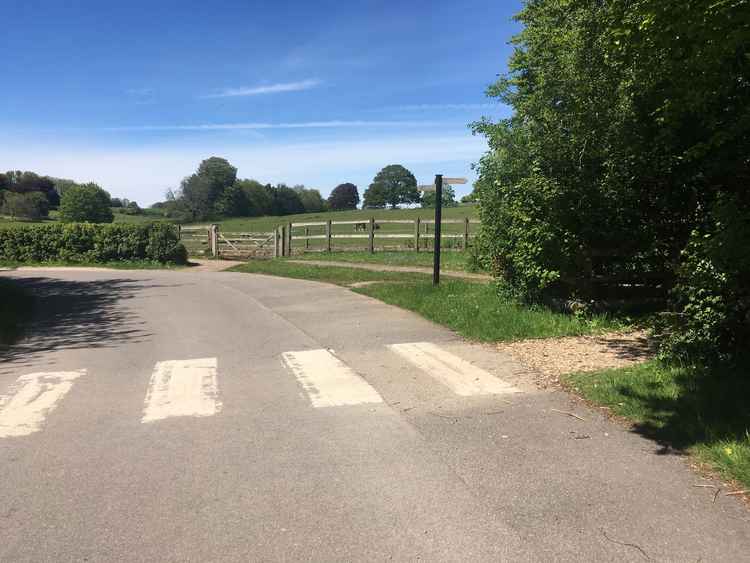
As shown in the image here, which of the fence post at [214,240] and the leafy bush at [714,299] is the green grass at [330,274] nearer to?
the fence post at [214,240]

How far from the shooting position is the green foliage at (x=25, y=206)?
66125mm

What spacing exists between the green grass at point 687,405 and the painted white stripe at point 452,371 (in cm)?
87

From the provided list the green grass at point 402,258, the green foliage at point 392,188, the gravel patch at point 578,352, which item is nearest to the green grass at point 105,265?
the green grass at point 402,258

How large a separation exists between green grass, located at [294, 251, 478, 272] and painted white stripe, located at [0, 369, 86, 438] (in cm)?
1409

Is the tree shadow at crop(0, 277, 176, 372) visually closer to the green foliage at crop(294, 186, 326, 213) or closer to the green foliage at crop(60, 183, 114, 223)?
the green foliage at crop(60, 183, 114, 223)

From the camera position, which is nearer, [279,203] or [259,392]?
[259,392]

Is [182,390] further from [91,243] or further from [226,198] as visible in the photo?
[226,198]

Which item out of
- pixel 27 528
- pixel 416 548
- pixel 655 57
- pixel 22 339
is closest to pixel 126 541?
pixel 27 528

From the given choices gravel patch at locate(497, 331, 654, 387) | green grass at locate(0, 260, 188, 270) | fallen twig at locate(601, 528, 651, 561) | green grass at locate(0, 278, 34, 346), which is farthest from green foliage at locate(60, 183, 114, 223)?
fallen twig at locate(601, 528, 651, 561)

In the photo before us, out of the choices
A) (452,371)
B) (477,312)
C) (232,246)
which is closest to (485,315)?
(477,312)

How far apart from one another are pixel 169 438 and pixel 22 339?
6642 mm

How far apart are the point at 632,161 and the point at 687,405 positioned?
4.78 m

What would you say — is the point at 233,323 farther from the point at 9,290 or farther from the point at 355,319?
the point at 9,290

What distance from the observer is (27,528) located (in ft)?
11.7
